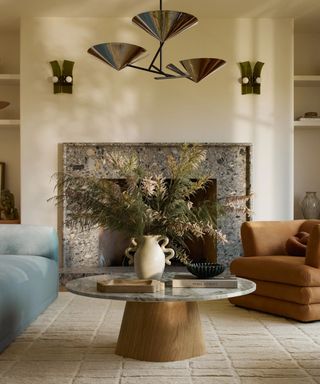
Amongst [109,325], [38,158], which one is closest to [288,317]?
[109,325]

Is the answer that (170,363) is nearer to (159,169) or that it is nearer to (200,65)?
(200,65)

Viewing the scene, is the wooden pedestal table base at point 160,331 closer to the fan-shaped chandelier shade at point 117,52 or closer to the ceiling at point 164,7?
the fan-shaped chandelier shade at point 117,52

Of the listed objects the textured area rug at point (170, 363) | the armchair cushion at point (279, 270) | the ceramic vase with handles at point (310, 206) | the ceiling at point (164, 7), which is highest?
the ceiling at point (164, 7)

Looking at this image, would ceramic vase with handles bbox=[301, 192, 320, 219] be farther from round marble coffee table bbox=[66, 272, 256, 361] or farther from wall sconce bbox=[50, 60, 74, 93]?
round marble coffee table bbox=[66, 272, 256, 361]

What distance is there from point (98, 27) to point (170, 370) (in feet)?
13.8

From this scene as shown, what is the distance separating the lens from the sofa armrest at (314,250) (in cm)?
394

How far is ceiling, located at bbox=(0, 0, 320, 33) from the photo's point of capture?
5.64 metres

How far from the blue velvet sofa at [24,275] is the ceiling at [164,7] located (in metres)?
2.35

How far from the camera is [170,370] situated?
2.79 metres

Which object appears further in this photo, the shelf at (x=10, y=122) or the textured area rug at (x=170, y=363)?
the shelf at (x=10, y=122)

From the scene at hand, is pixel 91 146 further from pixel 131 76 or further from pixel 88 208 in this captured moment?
pixel 88 208

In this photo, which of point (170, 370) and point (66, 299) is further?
point (66, 299)

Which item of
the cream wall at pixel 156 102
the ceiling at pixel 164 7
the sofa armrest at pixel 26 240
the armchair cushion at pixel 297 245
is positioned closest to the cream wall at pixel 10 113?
the ceiling at pixel 164 7

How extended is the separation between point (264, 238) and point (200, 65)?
4.93 ft
